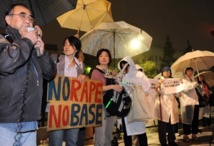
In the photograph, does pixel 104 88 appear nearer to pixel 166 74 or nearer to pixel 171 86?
pixel 171 86

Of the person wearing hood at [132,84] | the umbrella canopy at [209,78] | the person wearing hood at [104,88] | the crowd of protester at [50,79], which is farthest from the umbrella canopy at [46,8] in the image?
the umbrella canopy at [209,78]

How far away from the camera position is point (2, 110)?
212 cm

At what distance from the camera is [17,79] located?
2188 mm

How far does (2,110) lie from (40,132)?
589 cm

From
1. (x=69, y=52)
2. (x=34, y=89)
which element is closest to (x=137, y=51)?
(x=69, y=52)

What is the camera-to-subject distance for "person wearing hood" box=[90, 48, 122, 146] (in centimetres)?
435

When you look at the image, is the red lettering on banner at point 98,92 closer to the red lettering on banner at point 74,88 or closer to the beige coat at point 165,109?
the red lettering on banner at point 74,88

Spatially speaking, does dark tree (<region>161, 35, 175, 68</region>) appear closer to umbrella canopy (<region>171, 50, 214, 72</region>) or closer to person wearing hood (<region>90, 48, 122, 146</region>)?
umbrella canopy (<region>171, 50, 214, 72</region>)

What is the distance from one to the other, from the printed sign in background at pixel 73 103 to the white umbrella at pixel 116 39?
2.03m

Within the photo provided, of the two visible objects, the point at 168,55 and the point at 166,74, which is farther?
the point at 168,55

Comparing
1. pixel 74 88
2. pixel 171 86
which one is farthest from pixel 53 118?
pixel 171 86

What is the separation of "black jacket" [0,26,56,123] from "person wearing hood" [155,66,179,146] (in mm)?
4995

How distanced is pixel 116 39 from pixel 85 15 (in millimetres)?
1271

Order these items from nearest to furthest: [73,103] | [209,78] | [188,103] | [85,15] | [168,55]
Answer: [73,103]
[85,15]
[188,103]
[209,78]
[168,55]
